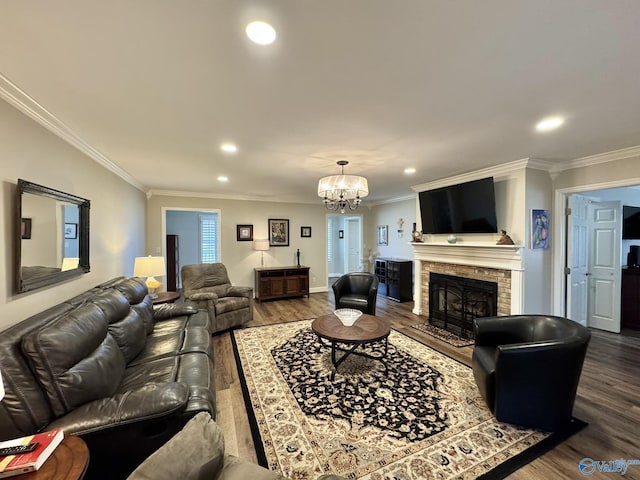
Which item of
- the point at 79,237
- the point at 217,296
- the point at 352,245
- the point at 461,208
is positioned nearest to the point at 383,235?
the point at 352,245

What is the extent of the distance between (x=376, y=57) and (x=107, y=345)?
97.3 inches

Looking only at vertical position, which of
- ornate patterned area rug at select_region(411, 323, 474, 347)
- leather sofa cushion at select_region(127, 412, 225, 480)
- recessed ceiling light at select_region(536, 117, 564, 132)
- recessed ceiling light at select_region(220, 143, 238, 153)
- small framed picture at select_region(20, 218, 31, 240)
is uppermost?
recessed ceiling light at select_region(536, 117, 564, 132)

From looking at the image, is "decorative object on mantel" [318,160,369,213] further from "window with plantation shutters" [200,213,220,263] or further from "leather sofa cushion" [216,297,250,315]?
"window with plantation shutters" [200,213,220,263]

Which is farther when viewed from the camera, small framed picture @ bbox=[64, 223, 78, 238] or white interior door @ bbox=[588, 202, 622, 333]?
white interior door @ bbox=[588, 202, 622, 333]

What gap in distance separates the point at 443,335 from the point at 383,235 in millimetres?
3538

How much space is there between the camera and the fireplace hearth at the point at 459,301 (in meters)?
3.88

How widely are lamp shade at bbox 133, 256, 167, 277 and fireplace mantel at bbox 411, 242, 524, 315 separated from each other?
4.10 meters

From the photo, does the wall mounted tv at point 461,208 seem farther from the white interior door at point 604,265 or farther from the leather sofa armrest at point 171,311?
the leather sofa armrest at point 171,311

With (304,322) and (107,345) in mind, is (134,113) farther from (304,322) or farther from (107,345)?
(304,322)

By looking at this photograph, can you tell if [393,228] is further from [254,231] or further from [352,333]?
[352,333]

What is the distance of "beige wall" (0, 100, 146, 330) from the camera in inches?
69.4

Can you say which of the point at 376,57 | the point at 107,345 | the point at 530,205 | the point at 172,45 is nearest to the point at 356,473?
the point at 107,345

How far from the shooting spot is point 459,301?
4246mm

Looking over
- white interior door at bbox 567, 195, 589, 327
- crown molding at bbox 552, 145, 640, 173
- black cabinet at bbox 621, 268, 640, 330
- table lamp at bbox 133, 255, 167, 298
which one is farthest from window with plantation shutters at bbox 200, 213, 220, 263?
black cabinet at bbox 621, 268, 640, 330
